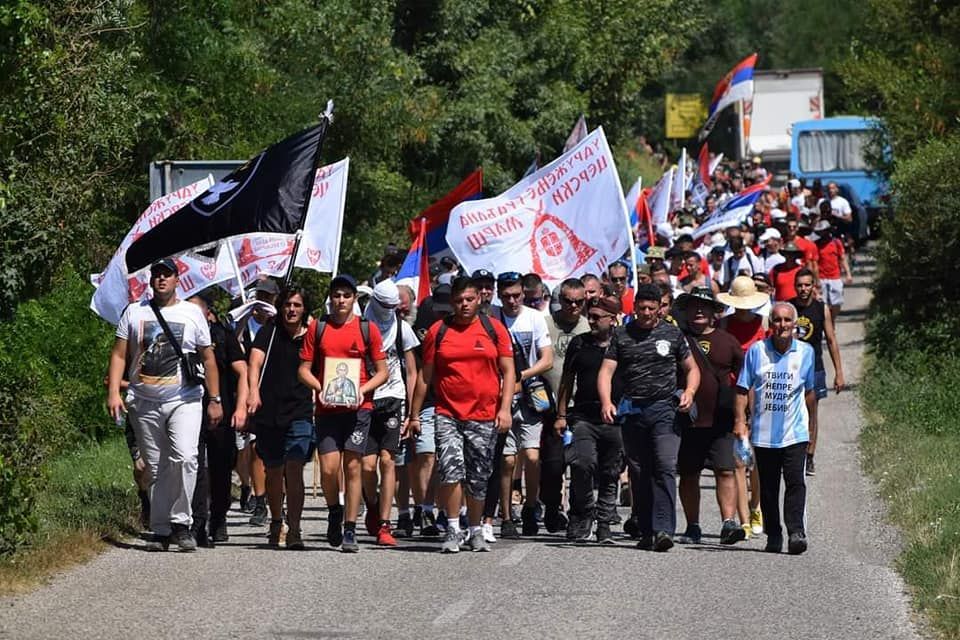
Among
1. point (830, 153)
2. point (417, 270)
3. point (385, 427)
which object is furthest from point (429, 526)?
point (830, 153)

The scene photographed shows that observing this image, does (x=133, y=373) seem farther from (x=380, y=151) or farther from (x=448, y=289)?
(x=380, y=151)

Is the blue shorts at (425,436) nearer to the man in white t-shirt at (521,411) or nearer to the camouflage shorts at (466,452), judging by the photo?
the man in white t-shirt at (521,411)

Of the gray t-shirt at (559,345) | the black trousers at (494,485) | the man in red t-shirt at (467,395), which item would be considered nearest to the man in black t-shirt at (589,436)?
the black trousers at (494,485)

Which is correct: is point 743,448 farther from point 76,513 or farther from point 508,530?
point 76,513

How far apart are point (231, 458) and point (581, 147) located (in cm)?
533

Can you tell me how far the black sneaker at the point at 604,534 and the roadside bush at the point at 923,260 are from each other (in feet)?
35.4

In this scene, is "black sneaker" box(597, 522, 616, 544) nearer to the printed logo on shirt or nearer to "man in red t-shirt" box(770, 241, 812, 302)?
the printed logo on shirt

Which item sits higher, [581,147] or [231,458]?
[581,147]

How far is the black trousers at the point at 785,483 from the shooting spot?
12617 millimetres

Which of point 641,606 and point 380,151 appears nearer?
point 641,606

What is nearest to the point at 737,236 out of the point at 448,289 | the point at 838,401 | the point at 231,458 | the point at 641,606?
the point at 838,401

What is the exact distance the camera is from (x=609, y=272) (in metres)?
18.1

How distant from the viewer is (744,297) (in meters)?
14.6

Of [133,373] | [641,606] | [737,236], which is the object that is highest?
[737,236]
